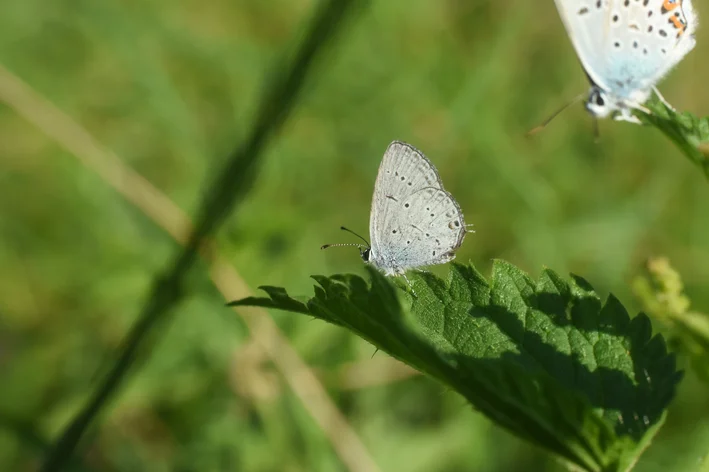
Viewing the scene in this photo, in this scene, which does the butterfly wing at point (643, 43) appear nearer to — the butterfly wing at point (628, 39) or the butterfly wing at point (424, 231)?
the butterfly wing at point (628, 39)

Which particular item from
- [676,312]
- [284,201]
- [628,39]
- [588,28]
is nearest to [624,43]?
[628,39]

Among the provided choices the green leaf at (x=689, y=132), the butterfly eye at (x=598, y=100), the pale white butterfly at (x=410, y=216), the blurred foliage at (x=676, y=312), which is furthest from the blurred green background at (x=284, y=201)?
the green leaf at (x=689, y=132)

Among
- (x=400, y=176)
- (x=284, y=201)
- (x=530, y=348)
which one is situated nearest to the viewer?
(x=530, y=348)

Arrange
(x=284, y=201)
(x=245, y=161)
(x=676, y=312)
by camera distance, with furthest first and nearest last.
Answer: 1. (x=284, y=201)
2. (x=245, y=161)
3. (x=676, y=312)

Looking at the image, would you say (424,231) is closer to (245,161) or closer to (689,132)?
(245,161)

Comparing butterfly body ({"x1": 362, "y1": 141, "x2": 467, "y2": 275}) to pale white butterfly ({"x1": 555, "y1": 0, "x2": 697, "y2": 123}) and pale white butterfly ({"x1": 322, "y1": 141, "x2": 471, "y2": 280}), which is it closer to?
pale white butterfly ({"x1": 322, "y1": 141, "x2": 471, "y2": 280})

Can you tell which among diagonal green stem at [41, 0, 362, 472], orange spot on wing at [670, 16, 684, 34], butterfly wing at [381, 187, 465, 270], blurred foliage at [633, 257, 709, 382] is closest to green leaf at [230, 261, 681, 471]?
blurred foliage at [633, 257, 709, 382]
